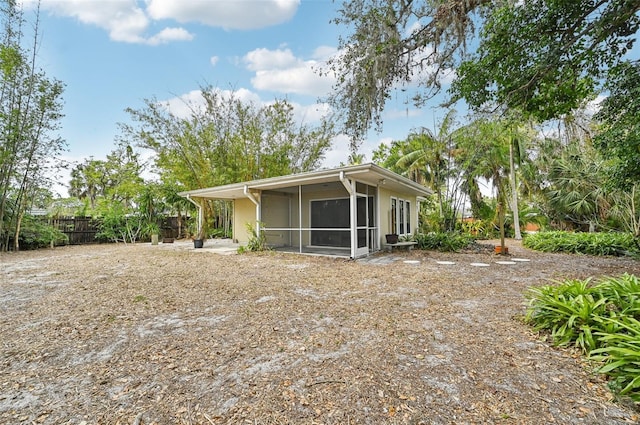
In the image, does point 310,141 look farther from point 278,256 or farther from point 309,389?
point 309,389

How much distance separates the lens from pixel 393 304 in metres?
3.64

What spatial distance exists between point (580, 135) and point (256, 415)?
427 inches

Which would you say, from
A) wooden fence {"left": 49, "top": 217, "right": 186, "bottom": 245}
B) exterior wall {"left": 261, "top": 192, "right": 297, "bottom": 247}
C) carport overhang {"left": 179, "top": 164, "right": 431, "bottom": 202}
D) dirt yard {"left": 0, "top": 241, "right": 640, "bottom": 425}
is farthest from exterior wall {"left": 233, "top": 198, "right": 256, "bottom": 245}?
dirt yard {"left": 0, "top": 241, "right": 640, "bottom": 425}

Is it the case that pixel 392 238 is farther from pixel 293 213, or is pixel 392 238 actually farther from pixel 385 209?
pixel 293 213

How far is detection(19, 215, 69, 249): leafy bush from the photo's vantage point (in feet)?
33.2

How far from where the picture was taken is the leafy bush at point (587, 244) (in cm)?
771

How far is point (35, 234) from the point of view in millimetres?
10344

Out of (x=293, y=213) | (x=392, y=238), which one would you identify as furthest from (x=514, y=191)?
(x=293, y=213)

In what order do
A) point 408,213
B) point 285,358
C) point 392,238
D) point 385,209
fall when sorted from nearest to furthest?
1. point 285,358
2. point 392,238
3. point 385,209
4. point 408,213

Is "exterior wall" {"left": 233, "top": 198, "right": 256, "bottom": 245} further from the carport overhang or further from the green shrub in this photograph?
the green shrub

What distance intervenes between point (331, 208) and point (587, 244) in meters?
7.47

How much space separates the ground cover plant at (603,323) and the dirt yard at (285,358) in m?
0.14

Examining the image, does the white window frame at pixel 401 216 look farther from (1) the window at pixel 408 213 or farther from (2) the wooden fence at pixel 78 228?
(2) the wooden fence at pixel 78 228

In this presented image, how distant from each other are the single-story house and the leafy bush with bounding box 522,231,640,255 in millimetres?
3937
